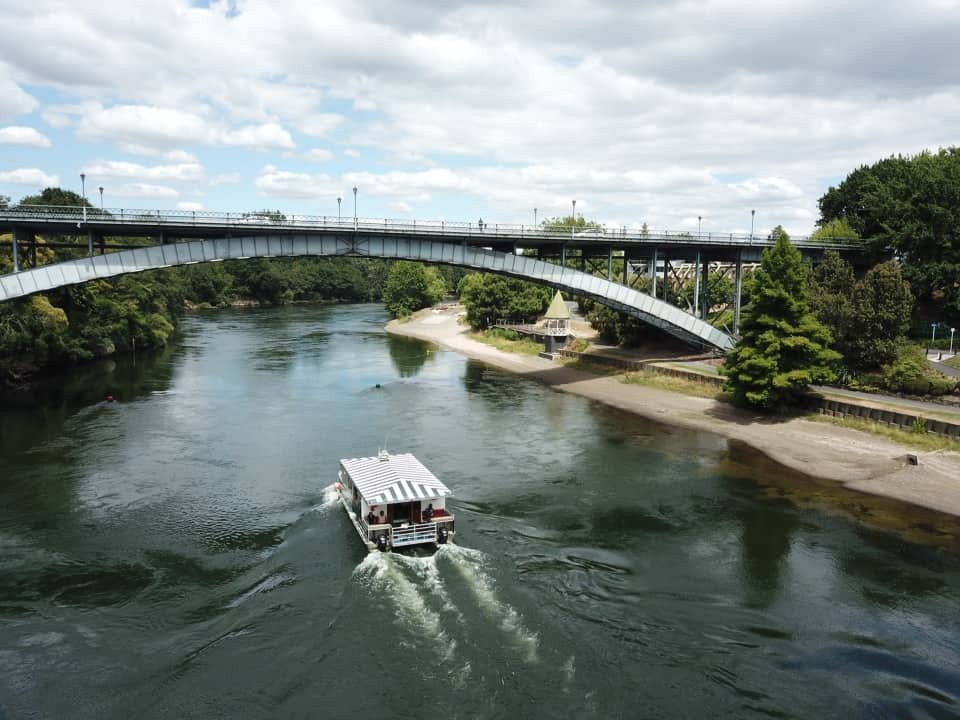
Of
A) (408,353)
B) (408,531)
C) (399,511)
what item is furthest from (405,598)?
(408,353)

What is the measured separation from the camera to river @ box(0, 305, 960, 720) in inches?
801

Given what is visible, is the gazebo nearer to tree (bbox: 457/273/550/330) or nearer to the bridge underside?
the bridge underside

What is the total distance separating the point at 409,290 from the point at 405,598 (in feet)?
399

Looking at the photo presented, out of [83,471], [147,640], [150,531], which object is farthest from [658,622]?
[83,471]

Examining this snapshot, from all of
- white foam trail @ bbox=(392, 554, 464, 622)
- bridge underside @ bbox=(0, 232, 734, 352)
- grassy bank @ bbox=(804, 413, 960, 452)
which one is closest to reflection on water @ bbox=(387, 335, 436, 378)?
bridge underside @ bbox=(0, 232, 734, 352)

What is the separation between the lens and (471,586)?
85.6ft

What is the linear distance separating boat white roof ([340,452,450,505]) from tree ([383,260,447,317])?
4210 inches

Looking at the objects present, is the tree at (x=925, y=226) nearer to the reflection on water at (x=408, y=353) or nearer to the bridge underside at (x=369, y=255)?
the bridge underside at (x=369, y=255)

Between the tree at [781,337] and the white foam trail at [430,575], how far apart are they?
31.9 m

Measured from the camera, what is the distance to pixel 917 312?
234 ft

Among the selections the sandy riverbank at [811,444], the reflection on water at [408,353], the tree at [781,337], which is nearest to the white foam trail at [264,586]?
the sandy riverbank at [811,444]

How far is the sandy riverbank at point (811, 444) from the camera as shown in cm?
3772

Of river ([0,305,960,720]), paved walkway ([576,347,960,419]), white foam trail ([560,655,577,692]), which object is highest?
paved walkway ([576,347,960,419])

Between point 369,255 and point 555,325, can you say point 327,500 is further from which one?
point 555,325
